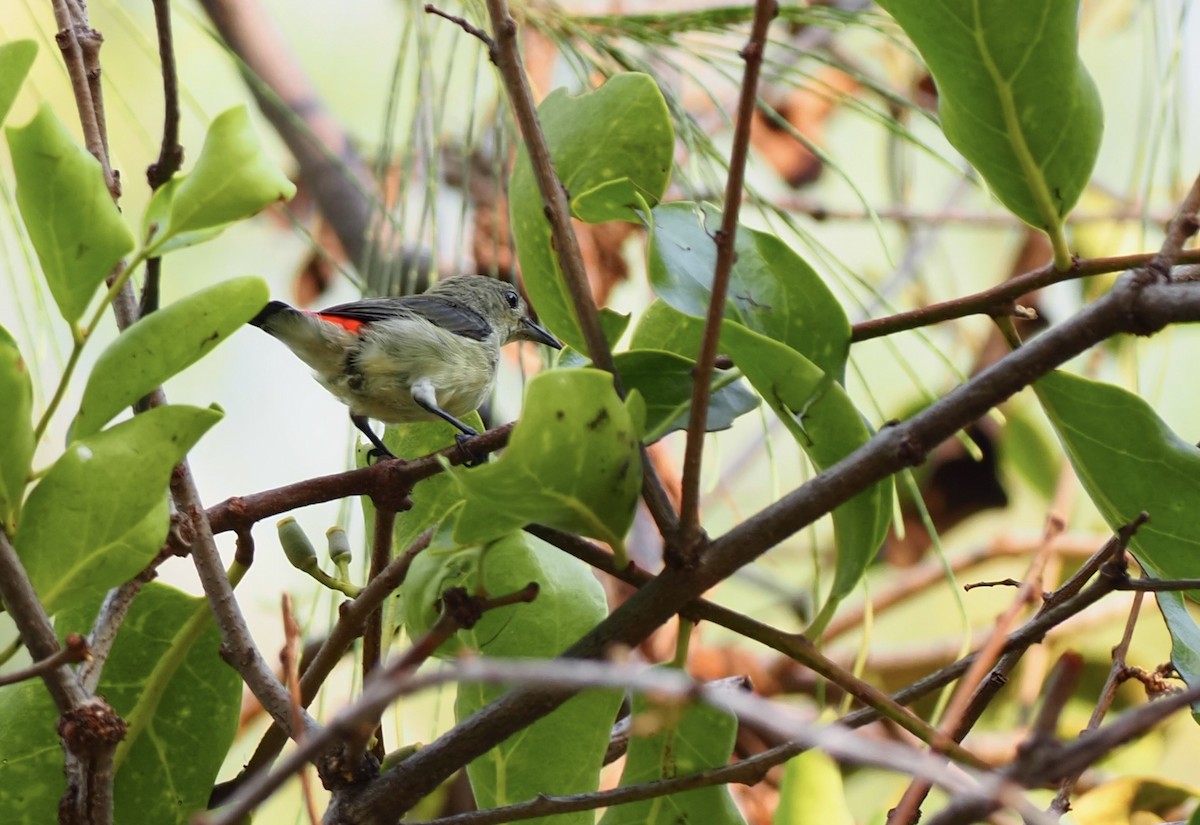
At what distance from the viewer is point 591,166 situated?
0.79 metres

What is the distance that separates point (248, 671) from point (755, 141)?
2.29 meters

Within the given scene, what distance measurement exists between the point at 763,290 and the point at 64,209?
1.24 feet

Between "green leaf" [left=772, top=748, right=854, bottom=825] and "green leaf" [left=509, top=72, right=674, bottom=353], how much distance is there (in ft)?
0.95

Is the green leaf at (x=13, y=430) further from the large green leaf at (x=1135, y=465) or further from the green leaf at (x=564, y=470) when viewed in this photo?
the large green leaf at (x=1135, y=465)

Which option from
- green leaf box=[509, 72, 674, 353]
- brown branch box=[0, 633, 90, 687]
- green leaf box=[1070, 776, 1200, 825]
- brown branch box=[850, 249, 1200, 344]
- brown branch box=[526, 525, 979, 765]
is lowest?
green leaf box=[1070, 776, 1200, 825]

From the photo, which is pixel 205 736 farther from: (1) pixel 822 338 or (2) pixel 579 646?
(1) pixel 822 338

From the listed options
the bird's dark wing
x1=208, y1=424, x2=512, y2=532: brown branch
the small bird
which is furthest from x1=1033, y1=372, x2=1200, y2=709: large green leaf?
the bird's dark wing

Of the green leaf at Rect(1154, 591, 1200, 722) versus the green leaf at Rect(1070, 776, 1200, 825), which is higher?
the green leaf at Rect(1154, 591, 1200, 722)

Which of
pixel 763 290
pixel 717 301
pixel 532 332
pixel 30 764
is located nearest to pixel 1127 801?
pixel 763 290

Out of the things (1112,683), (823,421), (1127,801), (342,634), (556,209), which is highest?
(556,209)

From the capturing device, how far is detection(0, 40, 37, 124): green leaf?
0.65 meters

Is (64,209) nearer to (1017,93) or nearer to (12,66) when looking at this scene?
(12,66)

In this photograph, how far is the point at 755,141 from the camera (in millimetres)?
2809

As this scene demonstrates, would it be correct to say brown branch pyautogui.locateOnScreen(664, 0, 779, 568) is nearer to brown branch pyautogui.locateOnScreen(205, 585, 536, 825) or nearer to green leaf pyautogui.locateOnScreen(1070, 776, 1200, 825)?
brown branch pyautogui.locateOnScreen(205, 585, 536, 825)
